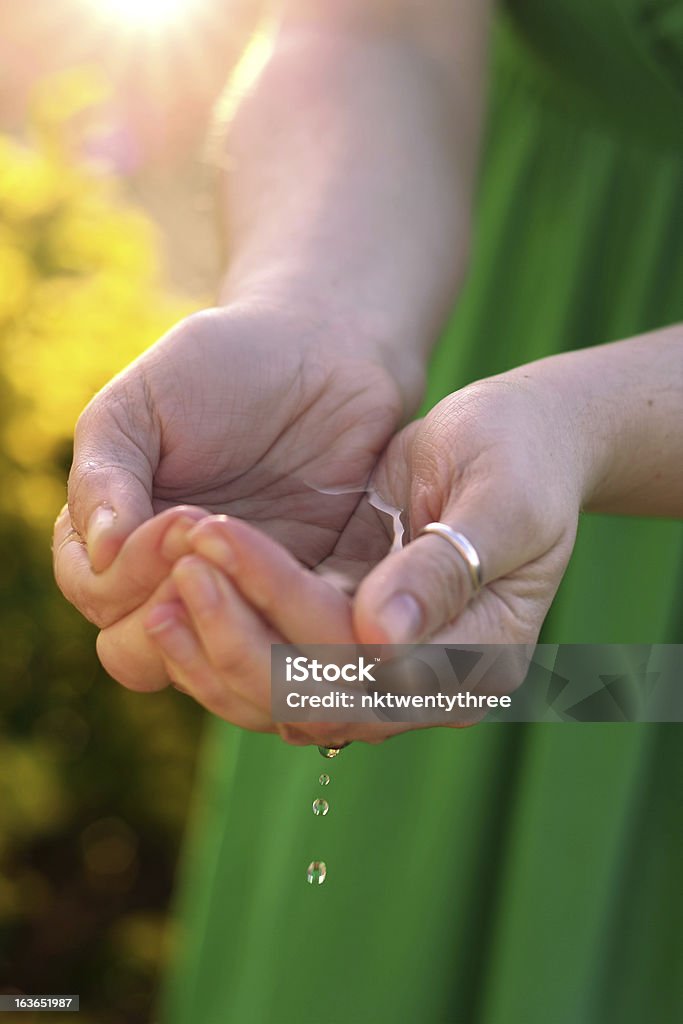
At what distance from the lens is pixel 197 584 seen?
2.46 ft

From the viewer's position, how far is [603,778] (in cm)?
112

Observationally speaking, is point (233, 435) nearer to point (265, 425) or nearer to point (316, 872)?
point (265, 425)

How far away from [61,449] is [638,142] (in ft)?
3.65

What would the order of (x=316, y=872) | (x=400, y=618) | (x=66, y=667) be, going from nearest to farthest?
(x=400, y=618) → (x=316, y=872) → (x=66, y=667)

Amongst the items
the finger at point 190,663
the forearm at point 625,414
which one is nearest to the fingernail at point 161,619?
the finger at point 190,663

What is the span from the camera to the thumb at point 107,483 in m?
0.82

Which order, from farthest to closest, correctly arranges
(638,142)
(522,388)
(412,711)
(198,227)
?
(198,227)
(638,142)
(522,388)
(412,711)

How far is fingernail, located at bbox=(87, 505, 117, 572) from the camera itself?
0.82m

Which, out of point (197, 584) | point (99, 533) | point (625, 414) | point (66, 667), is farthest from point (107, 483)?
point (66, 667)

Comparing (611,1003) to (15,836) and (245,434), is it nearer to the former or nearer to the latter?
(245,434)

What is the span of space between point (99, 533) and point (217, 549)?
4.9 inches

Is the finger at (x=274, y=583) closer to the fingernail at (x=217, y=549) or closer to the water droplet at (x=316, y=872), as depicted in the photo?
the fingernail at (x=217, y=549)

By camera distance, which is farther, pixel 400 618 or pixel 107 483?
pixel 107 483

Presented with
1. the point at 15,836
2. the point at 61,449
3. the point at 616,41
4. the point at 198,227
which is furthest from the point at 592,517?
the point at 198,227
